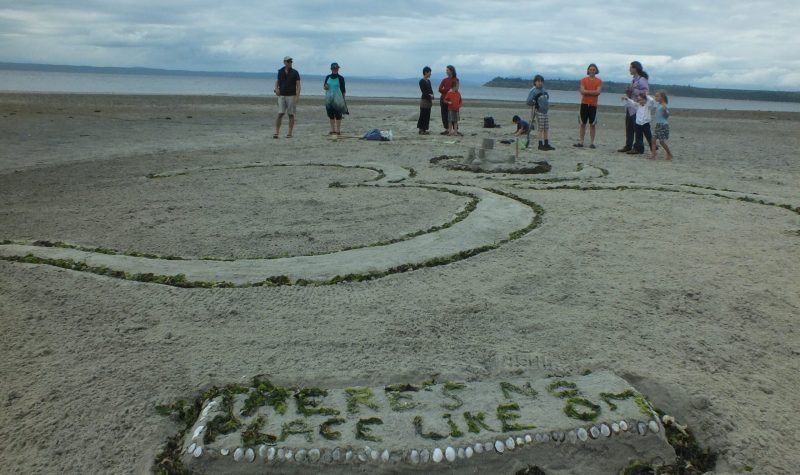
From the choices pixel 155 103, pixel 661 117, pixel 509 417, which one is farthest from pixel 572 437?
pixel 155 103

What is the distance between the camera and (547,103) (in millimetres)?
17203

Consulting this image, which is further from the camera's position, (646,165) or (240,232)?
(646,165)

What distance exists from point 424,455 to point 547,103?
48.8 ft

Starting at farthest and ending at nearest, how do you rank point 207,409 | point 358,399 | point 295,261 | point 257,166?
point 257,166
point 295,261
point 358,399
point 207,409

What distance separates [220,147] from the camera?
1781cm

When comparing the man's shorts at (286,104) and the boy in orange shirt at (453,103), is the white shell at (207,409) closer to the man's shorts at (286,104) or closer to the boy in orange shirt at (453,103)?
the man's shorts at (286,104)

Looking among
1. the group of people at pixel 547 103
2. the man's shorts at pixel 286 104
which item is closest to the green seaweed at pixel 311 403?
the group of people at pixel 547 103

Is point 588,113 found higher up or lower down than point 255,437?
higher up

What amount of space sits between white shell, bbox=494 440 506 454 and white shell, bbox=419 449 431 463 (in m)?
0.36

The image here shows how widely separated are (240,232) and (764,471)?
20.3 feet

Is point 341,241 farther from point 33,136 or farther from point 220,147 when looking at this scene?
point 33,136

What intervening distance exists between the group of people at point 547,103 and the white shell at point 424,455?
1283 cm

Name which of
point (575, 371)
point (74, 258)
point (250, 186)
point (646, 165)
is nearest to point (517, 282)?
point (575, 371)

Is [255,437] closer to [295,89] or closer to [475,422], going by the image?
[475,422]
